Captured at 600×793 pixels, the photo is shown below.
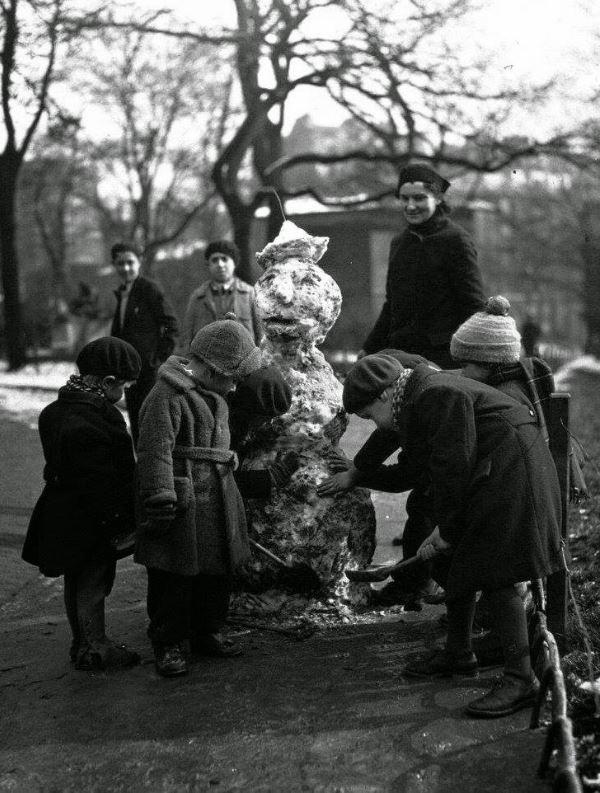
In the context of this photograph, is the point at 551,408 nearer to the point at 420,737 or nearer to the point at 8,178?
the point at 420,737

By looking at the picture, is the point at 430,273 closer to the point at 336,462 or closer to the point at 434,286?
the point at 434,286

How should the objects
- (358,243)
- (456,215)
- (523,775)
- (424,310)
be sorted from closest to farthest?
1. (523,775)
2. (424,310)
3. (358,243)
4. (456,215)

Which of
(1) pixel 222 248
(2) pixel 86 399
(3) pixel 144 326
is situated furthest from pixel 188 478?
(1) pixel 222 248

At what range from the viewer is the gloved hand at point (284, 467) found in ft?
15.7

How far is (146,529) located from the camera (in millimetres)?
4164

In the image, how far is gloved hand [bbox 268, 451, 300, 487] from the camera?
4789mm

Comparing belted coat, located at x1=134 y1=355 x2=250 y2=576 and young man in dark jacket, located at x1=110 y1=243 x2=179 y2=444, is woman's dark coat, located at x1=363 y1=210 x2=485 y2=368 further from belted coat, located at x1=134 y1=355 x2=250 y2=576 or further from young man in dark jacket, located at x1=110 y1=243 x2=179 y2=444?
young man in dark jacket, located at x1=110 y1=243 x2=179 y2=444

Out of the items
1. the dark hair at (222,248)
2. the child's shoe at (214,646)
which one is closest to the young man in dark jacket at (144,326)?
the dark hair at (222,248)

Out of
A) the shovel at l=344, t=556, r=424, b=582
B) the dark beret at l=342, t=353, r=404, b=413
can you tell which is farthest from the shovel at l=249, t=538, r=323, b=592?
the dark beret at l=342, t=353, r=404, b=413

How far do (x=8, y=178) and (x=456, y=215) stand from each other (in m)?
21.6

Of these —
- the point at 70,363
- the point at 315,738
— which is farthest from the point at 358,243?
the point at 315,738

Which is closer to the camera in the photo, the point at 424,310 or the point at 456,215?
the point at 424,310

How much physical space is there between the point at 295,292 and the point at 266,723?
2071 millimetres

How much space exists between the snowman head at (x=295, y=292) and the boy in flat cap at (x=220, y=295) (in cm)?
281
